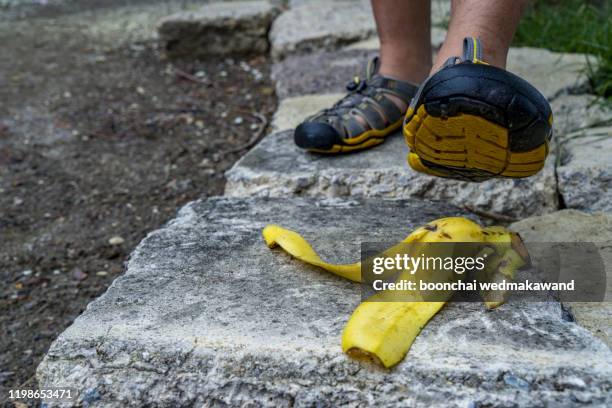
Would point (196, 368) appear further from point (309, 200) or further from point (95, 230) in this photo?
point (95, 230)

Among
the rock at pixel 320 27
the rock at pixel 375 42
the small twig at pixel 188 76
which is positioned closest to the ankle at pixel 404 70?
the rock at pixel 375 42

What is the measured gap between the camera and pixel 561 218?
1351 millimetres

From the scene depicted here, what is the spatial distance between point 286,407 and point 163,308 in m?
0.25

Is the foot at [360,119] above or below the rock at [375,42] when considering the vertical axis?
above

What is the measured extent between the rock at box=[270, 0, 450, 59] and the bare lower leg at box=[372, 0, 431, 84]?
3.59 ft

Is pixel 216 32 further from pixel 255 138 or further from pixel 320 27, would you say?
pixel 255 138

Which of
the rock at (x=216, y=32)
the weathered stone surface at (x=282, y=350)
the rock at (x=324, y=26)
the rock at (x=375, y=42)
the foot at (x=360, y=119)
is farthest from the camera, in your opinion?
the rock at (x=216, y=32)

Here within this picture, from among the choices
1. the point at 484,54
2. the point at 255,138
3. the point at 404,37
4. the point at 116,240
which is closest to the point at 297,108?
the point at 255,138

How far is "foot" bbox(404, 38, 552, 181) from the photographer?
3.04 feet

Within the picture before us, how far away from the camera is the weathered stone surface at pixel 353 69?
2.01 meters

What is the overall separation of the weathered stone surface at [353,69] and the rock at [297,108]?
0.11m

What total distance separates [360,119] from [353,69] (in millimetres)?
887

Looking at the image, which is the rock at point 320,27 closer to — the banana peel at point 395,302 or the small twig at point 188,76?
the small twig at point 188,76

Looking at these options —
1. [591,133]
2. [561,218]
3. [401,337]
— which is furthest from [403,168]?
[401,337]
